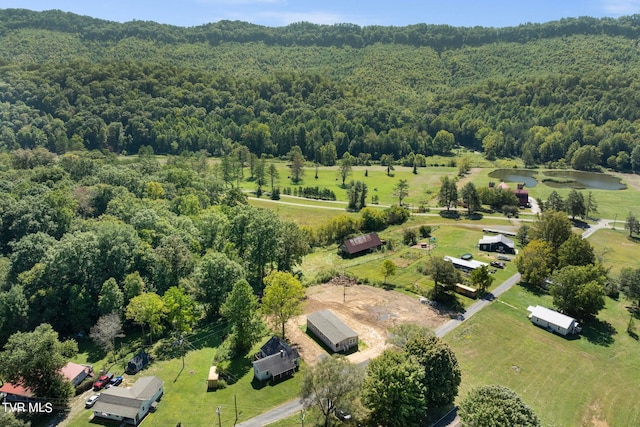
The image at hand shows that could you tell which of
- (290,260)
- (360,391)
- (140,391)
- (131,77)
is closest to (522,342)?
(360,391)

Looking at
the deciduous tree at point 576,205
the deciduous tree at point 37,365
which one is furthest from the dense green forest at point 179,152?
the deciduous tree at point 576,205

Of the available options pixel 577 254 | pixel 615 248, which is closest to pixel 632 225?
pixel 615 248

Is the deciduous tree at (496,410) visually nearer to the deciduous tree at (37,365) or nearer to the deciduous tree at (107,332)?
the deciduous tree at (37,365)

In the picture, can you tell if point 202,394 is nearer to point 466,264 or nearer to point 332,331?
point 332,331

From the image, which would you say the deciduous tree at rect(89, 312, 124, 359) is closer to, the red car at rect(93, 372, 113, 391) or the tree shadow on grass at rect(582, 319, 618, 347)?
the red car at rect(93, 372, 113, 391)

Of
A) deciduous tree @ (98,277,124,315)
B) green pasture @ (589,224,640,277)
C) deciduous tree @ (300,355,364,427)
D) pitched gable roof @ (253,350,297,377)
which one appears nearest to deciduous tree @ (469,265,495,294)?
green pasture @ (589,224,640,277)
